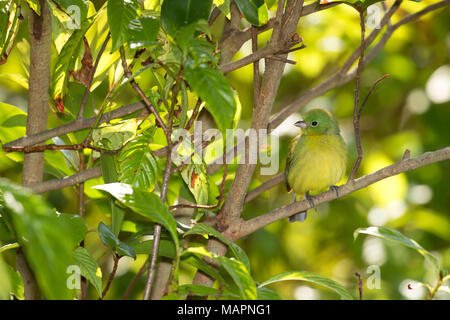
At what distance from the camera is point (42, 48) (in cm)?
186

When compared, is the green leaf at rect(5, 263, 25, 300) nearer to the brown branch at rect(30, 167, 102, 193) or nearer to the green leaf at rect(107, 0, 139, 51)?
the brown branch at rect(30, 167, 102, 193)

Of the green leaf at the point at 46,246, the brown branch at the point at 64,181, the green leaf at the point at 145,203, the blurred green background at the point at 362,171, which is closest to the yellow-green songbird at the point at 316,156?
the blurred green background at the point at 362,171

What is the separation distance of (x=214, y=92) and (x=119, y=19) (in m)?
0.34

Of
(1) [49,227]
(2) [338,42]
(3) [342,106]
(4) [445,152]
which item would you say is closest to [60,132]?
(1) [49,227]

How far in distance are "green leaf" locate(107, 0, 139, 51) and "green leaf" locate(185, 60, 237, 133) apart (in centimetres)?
22

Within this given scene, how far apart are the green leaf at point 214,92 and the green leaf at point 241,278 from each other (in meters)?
0.29

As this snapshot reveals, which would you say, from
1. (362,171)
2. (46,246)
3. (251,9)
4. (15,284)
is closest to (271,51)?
(251,9)

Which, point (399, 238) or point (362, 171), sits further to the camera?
point (362, 171)

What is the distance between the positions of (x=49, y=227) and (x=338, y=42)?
3052 millimetres

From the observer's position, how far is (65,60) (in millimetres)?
1596

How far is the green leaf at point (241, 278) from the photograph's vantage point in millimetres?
1122

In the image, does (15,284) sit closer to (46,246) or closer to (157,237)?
(157,237)

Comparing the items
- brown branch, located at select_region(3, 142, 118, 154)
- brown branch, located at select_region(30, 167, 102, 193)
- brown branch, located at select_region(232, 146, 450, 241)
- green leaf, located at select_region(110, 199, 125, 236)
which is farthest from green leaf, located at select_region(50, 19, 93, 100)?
brown branch, located at select_region(232, 146, 450, 241)
